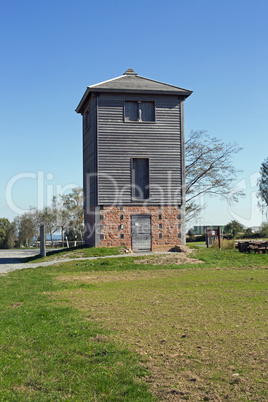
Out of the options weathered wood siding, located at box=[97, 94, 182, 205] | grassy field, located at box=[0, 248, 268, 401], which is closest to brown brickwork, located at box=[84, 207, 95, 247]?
weathered wood siding, located at box=[97, 94, 182, 205]

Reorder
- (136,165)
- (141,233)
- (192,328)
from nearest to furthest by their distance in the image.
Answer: (192,328)
(141,233)
(136,165)

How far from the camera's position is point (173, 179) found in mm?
28562

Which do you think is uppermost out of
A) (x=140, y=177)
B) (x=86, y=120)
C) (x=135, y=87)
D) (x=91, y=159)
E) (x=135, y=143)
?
(x=135, y=87)

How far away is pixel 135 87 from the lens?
1114 inches

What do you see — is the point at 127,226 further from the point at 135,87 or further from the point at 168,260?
the point at 135,87

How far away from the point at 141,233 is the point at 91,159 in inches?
228

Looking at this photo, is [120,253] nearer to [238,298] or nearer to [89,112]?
[89,112]

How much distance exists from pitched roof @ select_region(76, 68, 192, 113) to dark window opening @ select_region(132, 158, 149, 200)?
4.36 metres

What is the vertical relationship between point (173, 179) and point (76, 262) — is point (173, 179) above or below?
above

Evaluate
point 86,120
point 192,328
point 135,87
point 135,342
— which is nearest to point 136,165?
point 135,87

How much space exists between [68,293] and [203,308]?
181 inches

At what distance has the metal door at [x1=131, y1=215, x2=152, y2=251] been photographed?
27.9 metres

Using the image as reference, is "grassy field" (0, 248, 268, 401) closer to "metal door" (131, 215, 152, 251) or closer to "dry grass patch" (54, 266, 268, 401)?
→ "dry grass patch" (54, 266, 268, 401)

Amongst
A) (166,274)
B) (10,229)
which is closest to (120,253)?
(166,274)
